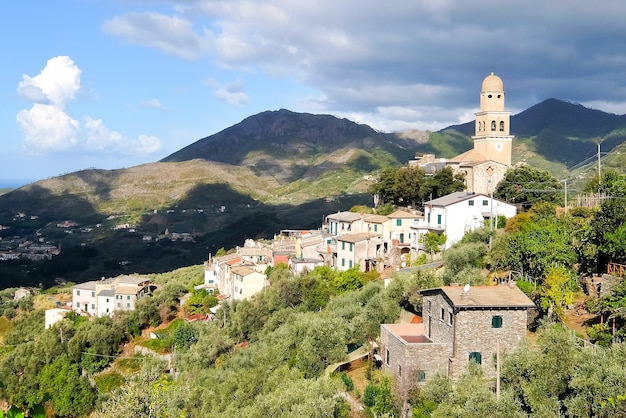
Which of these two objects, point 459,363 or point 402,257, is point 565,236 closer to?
point 459,363

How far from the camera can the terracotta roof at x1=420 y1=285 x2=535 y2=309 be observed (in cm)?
2392

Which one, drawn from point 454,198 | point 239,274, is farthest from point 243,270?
point 454,198

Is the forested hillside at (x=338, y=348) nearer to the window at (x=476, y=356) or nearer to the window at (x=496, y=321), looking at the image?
the window at (x=476, y=356)

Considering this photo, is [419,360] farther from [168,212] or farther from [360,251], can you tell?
[168,212]

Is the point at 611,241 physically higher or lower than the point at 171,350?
higher

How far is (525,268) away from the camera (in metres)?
30.9

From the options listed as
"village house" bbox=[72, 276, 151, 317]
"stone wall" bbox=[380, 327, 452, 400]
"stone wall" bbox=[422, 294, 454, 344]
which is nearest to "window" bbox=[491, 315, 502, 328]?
"stone wall" bbox=[422, 294, 454, 344]

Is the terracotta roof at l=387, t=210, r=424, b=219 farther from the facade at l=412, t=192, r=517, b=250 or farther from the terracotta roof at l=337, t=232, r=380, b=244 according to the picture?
the facade at l=412, t=192, r=517, b=250

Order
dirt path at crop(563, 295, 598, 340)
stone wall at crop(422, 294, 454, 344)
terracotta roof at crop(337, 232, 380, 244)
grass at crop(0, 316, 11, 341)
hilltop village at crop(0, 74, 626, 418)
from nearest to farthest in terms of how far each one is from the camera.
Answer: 1. hilltop village at crop(0, 74, 626, 418)
2. stone wall at crop(422, 294, 454, 344)
3. dirt path at crop(563, 295, 598, 340)
4. terracotta roof at crop(337, 232, 380, 244)
5. grass at crop(0, 316, 11, 341)

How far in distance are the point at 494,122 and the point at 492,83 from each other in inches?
146

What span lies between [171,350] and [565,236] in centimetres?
3500

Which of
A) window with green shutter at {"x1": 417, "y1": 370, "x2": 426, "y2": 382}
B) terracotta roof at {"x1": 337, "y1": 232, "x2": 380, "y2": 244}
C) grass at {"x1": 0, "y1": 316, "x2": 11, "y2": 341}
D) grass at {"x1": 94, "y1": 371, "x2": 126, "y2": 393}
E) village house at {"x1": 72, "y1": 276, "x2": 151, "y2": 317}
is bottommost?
grass at {"x1": 94, "y1": 371, "x2": 126, "y2": 393}

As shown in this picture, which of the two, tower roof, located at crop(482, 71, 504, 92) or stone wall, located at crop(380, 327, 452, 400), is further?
tower roof, located at crop(482, 71, 504, 92)

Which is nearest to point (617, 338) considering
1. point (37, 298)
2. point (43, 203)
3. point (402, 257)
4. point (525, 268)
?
point (525, 268)
